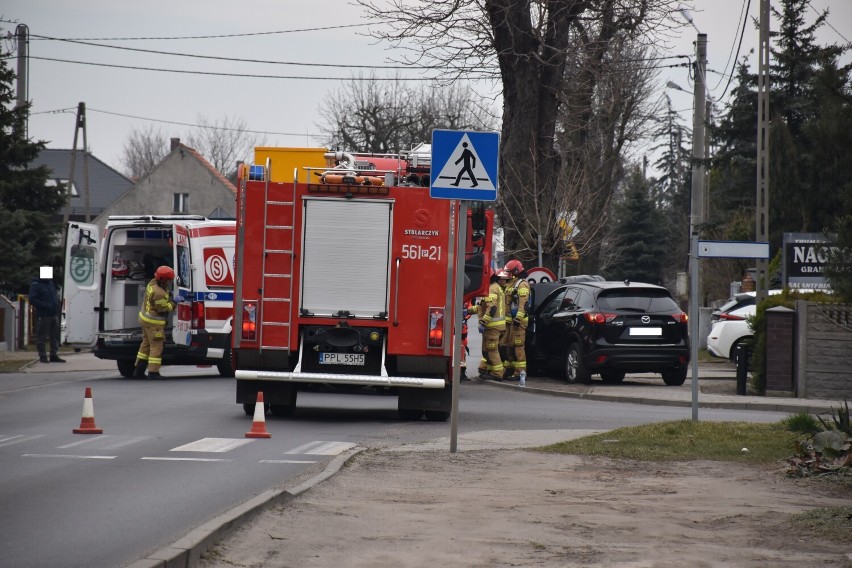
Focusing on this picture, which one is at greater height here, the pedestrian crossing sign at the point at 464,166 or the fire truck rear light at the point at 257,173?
the fire truck rear light at the point at 257,173

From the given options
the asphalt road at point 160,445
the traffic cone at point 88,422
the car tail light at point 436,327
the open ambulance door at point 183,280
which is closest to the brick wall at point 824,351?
the asphalt road at point 160,445

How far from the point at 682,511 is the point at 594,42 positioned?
837 inches

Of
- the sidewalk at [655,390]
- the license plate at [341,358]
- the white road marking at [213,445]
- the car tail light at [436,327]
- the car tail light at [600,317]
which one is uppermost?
the car tail light at [600,317]

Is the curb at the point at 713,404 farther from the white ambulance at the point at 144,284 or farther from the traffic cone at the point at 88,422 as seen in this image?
the traffic cone at the point at 88,422

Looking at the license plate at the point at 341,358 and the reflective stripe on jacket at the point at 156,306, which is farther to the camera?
the reflective stripe on jacket at the point at 156,306

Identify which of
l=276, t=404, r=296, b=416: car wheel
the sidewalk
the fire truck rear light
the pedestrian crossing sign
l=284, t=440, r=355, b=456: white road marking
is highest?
the fire truck rear light

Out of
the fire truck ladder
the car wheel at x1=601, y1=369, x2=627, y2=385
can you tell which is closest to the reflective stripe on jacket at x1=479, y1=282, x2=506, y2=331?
the car wheel at x1=601, y1=369, x2=627, y2=385

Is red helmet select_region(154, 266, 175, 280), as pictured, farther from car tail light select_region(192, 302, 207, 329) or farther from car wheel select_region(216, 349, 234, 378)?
car wheel select_region(216, 349, 234, 378)

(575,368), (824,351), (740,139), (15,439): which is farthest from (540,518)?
(740,139)

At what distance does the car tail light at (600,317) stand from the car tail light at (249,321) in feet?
27.5

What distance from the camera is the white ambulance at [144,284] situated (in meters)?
21.8

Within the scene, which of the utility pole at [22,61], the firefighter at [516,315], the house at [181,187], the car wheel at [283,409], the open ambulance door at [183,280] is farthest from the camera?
the house at [181,187]

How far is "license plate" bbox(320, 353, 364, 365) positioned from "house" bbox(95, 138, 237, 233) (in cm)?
6533

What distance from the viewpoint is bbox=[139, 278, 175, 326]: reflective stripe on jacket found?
2152 cm
